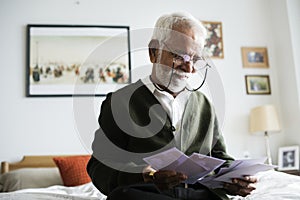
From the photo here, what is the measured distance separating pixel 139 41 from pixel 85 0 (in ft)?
7.04

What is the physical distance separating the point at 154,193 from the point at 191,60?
0.53 meters

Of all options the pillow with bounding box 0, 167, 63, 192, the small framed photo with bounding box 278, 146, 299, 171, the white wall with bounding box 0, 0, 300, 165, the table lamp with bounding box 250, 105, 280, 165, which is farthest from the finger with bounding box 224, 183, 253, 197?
the small framed photo with bounding box 278, 146, 299, 171

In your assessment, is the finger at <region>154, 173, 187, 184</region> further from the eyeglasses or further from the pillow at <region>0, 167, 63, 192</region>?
the pillow at <region>0, 167, 63, 192</region>

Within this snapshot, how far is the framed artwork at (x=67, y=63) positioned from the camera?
319 centimetres

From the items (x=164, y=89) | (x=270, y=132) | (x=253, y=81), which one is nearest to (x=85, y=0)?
(x=253, y=81)

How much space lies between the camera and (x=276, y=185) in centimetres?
169

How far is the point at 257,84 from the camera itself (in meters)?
3.55

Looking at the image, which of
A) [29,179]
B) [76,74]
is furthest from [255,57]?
[29,179]

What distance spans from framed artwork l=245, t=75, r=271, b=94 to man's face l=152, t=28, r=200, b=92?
234 cm

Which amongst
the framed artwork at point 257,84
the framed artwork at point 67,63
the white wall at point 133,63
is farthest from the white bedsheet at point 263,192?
the framed artwork at point 257,84

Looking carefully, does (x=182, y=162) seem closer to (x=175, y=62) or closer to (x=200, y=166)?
(x=200, y=166)

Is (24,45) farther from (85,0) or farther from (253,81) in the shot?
(253,81)

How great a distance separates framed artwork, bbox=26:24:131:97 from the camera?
319 centimetres

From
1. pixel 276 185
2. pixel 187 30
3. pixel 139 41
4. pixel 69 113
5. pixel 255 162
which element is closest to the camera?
pixel 255 162
